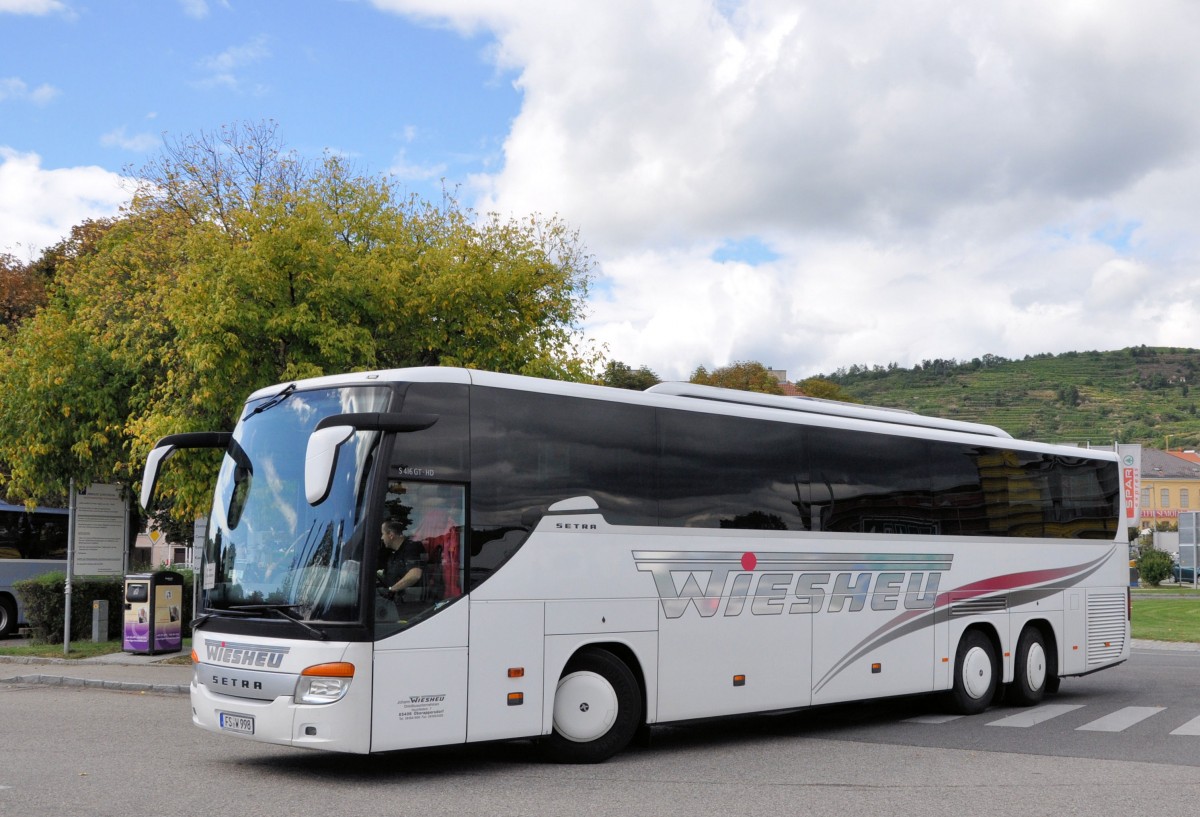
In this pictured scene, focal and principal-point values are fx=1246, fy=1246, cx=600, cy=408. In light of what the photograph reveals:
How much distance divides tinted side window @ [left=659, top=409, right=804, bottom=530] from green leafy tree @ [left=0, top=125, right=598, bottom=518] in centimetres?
849

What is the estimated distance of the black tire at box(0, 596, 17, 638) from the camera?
28.4 meters

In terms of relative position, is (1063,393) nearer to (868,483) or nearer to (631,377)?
(631,377)

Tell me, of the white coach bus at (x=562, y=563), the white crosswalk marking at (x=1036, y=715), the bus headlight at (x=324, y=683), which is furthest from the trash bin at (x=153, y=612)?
the white crosswalk marking at (x=1036, y=715)

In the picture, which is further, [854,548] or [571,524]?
[854,548]

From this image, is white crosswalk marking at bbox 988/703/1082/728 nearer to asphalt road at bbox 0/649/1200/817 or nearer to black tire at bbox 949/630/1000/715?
asphalt road at bbox 0/649/1200/817

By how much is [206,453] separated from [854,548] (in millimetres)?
10741

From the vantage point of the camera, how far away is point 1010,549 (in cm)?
1546

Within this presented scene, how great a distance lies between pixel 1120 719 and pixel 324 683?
9.40 m

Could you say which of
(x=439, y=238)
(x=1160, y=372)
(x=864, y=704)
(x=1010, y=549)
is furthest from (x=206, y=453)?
(x=1160, y=372)

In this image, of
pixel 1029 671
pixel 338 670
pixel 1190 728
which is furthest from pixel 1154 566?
pixel 338 670

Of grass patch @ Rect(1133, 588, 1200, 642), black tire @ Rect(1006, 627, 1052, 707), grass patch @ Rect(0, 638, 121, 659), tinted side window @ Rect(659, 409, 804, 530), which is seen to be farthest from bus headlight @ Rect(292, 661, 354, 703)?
grass patch @ Rect(1133, 588, 1200, 642)

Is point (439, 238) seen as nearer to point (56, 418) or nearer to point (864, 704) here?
point (56, 418)

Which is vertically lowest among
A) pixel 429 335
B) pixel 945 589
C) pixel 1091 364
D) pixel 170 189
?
pixel 945 589

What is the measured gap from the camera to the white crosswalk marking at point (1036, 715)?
13.9 metres
